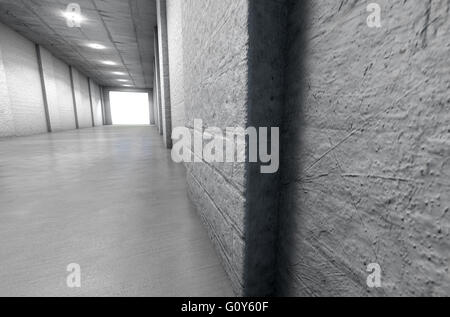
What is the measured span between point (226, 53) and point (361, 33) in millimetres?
609

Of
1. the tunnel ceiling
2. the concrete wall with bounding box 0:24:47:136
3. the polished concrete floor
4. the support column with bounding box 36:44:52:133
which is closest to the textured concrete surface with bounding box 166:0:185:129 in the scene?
the polished concrete floor

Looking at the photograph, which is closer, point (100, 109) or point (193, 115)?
point (193, 115)

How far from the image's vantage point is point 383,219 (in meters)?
0.57

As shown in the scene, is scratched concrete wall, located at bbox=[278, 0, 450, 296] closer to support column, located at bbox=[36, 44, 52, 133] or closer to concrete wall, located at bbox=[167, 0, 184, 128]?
concrete wall, located at bbox=[167, 0, 184, 128]

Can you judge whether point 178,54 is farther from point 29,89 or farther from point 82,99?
point 82,99

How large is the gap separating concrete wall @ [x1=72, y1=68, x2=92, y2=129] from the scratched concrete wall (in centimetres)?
1952

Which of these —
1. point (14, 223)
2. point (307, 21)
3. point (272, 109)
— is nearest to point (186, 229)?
point (272, 109)

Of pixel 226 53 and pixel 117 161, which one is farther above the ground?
pixel 226 53

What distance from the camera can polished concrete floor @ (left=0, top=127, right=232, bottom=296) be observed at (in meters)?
1.13

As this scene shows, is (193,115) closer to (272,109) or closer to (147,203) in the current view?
(147,203)

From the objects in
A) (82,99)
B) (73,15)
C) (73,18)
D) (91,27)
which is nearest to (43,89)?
(91,27)

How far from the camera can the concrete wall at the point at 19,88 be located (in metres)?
8.82

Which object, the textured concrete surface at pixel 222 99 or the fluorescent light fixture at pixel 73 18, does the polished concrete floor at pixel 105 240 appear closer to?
the textured concrete surface at pixel 222 99

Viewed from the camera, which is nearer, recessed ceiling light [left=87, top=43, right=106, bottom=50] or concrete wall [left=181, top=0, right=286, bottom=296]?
concrete wall [left=181, top=0, right=286, bottom=296]
